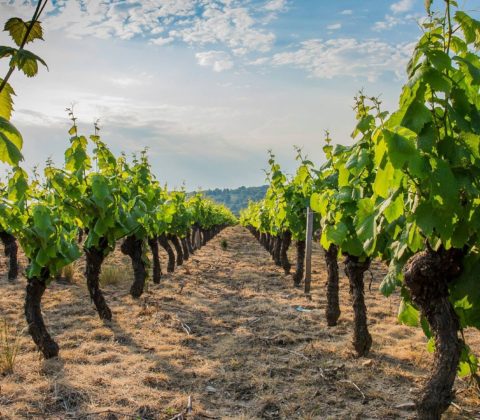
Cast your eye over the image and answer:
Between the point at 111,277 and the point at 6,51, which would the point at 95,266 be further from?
the point at 6,51

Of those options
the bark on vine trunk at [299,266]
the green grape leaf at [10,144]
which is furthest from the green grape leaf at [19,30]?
the bark on vine trunk at [299,266]

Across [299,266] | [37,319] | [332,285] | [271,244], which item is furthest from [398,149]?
[271,244]

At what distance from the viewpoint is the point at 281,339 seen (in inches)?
287

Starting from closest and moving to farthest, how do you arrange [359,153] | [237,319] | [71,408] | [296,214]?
[359,153] → [71,408] → [237,319] → [296,214]

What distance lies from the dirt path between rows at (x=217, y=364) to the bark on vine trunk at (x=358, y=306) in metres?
0.23

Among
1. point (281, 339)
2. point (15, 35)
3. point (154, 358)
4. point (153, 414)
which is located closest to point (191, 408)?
point (153, 414)

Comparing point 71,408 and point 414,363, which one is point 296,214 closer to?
point 414,363

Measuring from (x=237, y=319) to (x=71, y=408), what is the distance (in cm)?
463

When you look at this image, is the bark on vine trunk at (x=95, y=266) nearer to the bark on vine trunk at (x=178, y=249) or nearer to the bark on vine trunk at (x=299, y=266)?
the bark on vine trunk at (x=299, y=266)

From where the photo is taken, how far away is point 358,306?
6316 millimetres

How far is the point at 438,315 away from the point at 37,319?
5.65m

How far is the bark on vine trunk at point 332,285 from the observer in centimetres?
758

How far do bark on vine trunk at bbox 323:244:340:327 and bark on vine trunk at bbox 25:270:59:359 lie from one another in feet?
15.1

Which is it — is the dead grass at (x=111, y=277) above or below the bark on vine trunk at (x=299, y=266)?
below
